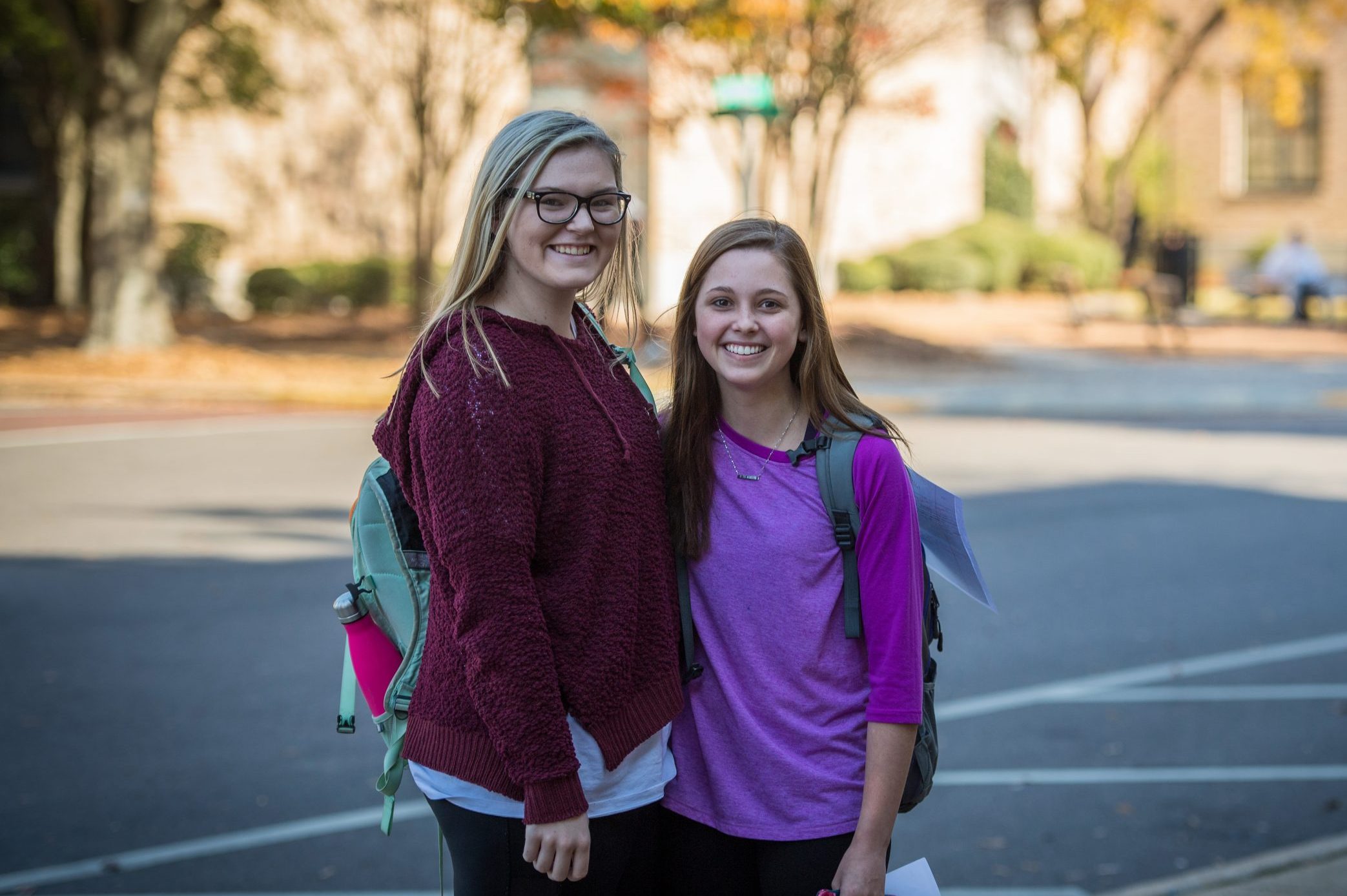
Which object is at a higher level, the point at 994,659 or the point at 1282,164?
the point at 1282,164

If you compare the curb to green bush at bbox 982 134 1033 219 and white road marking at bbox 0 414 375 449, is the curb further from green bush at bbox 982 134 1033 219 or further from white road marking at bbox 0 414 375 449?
green bush at bbox 982 134 1033 219

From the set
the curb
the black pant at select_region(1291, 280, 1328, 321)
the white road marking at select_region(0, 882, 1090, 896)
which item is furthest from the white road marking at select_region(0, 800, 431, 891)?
the black pant at select_region(1291, 280, 1328, 321)

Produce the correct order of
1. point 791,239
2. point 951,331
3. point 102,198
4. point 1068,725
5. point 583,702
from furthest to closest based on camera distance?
point 951,331 → point 102,198 → point 1068,725 → point 791,239 → point 583,702

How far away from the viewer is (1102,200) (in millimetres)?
39469

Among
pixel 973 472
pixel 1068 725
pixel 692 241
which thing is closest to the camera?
pixel 1068 725

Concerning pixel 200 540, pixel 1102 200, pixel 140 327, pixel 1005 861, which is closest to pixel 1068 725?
pixel 1005 861

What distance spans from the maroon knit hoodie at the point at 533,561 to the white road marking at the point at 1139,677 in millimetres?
3814

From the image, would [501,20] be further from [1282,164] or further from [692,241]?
[1282,164]

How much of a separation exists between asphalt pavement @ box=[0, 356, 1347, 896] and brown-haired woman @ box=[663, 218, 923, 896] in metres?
2.07

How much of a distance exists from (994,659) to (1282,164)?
4062 cm

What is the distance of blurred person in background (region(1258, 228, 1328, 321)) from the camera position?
84.2 ft

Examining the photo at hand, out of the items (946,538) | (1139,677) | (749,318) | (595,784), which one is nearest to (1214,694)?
(1139,677)

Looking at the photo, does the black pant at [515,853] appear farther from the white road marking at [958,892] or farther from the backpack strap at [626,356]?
the white road marking at [958,892]

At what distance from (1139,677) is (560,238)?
16.1 feet
